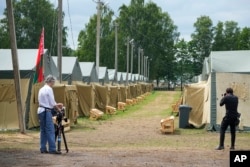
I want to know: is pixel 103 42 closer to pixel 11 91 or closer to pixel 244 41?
pixel 244 41

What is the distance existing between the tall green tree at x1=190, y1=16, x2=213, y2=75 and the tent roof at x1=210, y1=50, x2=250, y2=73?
247 feet

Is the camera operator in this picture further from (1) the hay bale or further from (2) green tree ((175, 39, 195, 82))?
(2) green tree ((175, 39, 195, 82))

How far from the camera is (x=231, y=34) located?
101 metres

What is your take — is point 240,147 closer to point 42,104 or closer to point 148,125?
point 42,104

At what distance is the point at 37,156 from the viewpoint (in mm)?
12164

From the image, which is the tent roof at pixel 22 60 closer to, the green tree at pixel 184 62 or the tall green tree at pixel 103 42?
the tall green tree at pixel 103 42

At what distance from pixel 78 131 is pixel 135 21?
73068 mm

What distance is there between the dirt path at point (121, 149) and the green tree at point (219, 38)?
258 feet

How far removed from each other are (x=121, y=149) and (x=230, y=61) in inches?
508

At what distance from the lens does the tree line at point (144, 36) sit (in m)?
75.4

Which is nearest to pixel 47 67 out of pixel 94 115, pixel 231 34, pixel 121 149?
pixel 94 115

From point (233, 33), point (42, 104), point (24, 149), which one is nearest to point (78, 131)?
point (24, 149)

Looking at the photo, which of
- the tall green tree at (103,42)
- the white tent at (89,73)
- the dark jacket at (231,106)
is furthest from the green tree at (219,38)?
the dark jacket at (231,106)

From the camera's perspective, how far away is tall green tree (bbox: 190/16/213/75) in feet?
332
